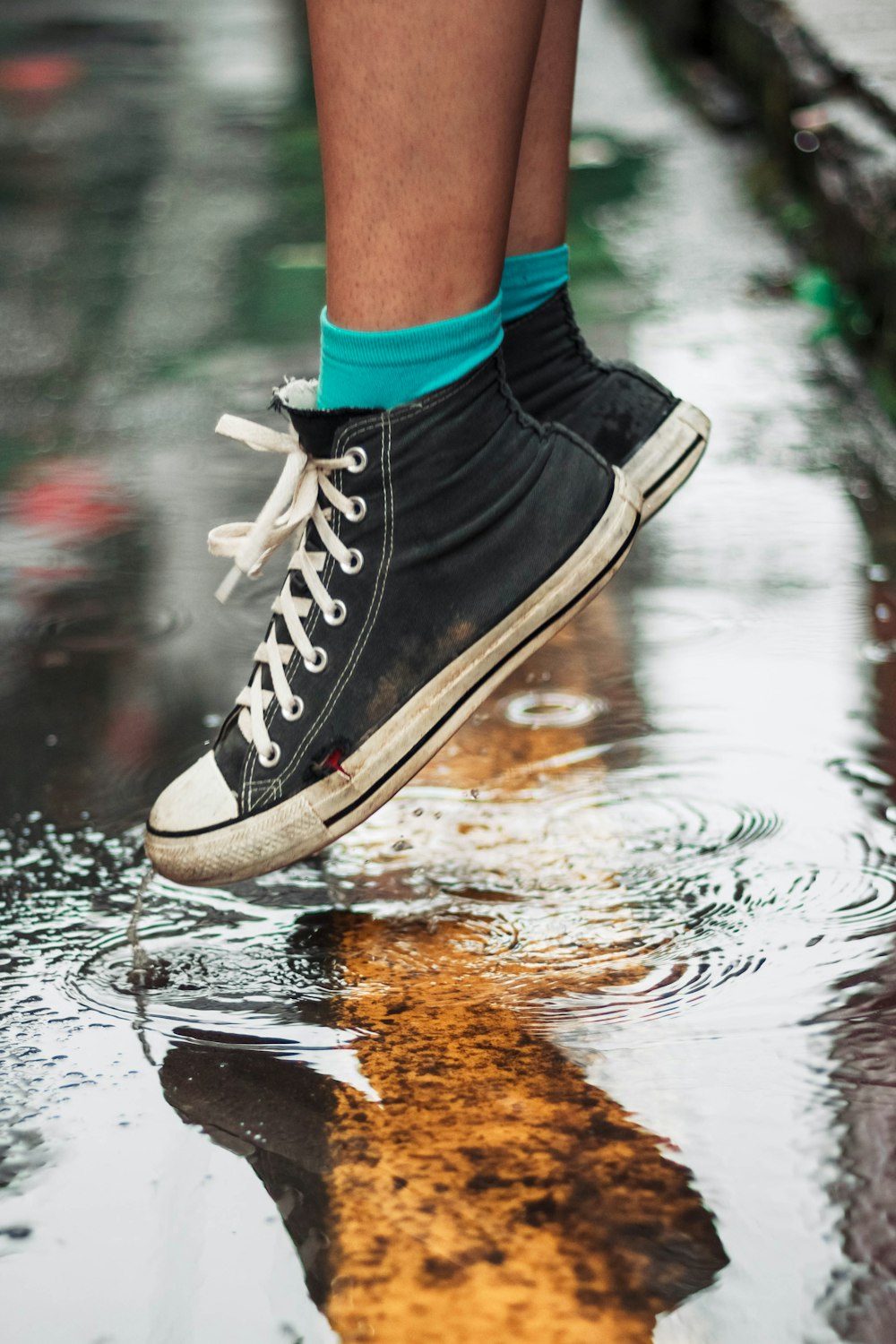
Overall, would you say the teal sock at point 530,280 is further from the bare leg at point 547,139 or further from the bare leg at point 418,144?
the bare leg at point 418,144

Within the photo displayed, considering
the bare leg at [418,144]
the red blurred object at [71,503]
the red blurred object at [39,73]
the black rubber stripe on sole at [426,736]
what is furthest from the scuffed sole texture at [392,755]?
the red blurred object at [39,73]

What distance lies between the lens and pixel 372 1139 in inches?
37.9

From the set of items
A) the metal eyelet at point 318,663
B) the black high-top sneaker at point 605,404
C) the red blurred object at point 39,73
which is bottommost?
the red blurred object at point 39,73

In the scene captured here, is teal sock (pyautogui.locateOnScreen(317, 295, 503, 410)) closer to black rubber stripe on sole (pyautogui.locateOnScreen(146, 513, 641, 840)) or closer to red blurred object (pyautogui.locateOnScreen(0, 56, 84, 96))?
black rubber stripe on sole (pyautogui.locateOnScreen(146, 513, 641, 840))

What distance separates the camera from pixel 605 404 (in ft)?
4.85

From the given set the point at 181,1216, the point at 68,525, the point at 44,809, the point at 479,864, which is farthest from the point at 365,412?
the point at 68,525

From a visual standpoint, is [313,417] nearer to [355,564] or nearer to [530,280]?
[355,564]

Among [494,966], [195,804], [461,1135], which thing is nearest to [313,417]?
[195,804]

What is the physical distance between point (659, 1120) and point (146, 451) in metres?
1.75

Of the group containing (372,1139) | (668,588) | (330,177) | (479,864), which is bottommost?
(668,588)

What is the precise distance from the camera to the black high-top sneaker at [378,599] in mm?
1190

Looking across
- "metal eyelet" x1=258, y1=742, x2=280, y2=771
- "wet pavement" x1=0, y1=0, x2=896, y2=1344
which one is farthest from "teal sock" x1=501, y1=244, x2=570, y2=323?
"metal eyelet" x1=258, y1=742, x2=280, y2=771

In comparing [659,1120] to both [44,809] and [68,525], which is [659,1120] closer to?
[44,809]

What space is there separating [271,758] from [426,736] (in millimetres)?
122
